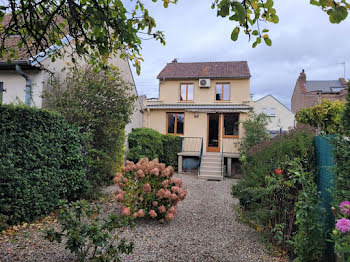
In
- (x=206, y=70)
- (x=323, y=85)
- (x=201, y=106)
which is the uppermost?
(x=323, y=85)

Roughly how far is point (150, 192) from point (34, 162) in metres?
2.35

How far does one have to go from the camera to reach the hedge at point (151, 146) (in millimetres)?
10945

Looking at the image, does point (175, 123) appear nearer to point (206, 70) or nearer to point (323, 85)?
point (206, 70)

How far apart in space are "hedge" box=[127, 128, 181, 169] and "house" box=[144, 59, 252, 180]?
2.42 feet

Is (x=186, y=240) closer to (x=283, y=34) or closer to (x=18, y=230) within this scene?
(x=18, y=230)

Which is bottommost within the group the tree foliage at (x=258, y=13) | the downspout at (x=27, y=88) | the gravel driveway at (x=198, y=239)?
the gravel driveway at (x=198, y=239)

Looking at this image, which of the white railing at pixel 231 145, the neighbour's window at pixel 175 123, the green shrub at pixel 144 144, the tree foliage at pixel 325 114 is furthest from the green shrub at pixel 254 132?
the green shrub at pixel 144 144

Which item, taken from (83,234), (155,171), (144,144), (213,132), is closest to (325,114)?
(155,171)

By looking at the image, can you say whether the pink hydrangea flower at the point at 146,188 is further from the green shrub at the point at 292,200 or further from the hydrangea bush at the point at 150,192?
the green shrub at the point at 292,200

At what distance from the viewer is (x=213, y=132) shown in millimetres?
15547

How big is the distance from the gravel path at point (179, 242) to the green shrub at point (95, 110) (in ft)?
4.95

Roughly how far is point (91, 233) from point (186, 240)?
6.69 feet

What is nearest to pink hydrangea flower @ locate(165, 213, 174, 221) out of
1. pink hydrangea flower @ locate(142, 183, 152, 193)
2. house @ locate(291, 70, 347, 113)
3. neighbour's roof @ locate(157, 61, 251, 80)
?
pink hydrangea flower @ locate(142, 183, 152, 193)

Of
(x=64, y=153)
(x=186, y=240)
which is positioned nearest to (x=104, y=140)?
(x=64, y=153)
